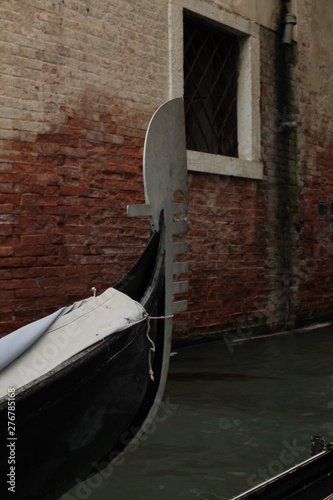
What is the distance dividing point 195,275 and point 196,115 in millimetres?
1539

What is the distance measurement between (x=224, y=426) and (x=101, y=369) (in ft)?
6.01

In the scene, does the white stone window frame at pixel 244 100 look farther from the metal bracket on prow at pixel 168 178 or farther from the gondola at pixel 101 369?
the gondola at pixel 101 369

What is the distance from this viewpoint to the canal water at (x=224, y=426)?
123 inches

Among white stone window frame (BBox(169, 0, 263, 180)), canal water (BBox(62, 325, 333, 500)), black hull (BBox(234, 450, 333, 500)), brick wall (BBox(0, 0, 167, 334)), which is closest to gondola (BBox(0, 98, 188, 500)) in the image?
canal water (BBox(62, 325, 333, 500))

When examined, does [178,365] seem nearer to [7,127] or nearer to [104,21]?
[7,127]

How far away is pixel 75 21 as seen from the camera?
5.46m

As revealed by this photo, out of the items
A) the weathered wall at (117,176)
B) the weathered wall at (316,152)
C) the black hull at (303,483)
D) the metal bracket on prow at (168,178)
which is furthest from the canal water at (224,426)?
the weathered wall at (316,152)

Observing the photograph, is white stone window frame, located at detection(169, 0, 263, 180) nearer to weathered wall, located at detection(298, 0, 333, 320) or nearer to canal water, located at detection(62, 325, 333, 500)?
weathered wall, located at detection(298, 0, 333, 320)

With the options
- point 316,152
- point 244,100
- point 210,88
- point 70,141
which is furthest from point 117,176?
point 316,152

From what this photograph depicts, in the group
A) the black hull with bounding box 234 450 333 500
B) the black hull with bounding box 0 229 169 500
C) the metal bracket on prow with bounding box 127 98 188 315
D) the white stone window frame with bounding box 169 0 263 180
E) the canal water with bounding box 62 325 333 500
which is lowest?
the canal water with bounding box 62 325 333 500

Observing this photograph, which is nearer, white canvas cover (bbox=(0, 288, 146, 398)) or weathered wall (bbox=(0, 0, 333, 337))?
white canvas cover (bbox=(0, 288, 146, 398))

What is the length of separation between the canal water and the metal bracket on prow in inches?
32.0

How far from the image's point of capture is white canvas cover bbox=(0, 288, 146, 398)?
2205 mm

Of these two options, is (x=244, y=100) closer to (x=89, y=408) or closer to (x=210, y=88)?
(x=210, y=88)
